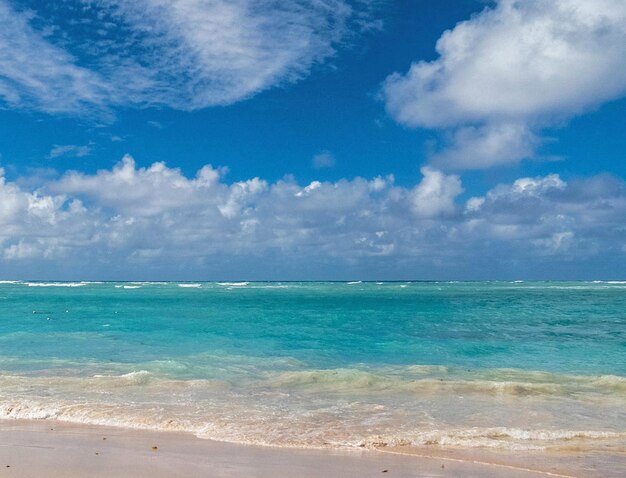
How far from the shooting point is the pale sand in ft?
24.9

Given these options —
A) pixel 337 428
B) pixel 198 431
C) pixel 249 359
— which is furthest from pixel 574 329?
pixel 198 431

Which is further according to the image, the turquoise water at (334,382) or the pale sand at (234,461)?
the turquoise water at (334,382)

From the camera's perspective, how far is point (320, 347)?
885 inches

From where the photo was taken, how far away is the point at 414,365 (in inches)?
697

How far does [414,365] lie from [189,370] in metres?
7.38

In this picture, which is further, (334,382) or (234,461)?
(334,382)

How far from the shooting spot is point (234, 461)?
8.20m

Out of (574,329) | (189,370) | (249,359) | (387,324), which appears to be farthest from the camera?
(387,324)

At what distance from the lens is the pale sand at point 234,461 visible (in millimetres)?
7602

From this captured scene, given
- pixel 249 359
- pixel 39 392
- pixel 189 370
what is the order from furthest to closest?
pixel 249 359, pixel 189 370, pixel 39 392

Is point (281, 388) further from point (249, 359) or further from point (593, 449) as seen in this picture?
point (593, 449)

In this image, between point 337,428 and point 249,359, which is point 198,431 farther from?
point 249,359

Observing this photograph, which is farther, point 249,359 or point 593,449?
point 249,359

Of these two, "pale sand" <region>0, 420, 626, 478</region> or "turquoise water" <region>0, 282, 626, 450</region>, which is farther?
"turquoise water" <region>0, 282, 626, 450</region>
